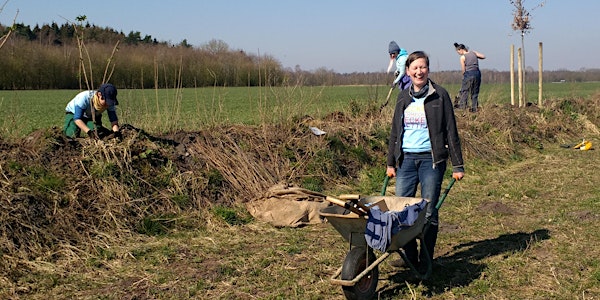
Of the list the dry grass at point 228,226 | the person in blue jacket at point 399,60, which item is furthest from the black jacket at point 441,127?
the person in blue jacket at point 399,60

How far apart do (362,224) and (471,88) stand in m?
11.3

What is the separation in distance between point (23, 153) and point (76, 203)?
3.39 ft

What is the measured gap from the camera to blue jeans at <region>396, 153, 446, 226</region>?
483cm

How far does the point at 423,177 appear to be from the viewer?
4895 mm

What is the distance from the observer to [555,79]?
80.4 meters

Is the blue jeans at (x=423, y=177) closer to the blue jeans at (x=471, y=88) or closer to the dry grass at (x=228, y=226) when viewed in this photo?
the dry grass at (x=228, y=226)

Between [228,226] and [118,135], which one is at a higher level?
[118,135]

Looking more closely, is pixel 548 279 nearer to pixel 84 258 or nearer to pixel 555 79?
pixel 84 258

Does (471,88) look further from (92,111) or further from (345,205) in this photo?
(345,205)

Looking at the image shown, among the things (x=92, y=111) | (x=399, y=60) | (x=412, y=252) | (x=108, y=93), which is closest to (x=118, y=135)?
(x=92, y=111)

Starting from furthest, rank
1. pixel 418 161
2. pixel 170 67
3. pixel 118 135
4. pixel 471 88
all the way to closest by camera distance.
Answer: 1. pixel 170 67
2. pixel 471 88
3. pixel 118 135
4. pixel 418 161

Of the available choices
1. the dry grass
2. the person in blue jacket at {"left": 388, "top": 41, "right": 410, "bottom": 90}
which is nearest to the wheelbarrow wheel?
the dry grass

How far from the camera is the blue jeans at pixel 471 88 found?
1448 cm

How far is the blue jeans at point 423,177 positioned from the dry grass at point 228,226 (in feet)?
2.19
